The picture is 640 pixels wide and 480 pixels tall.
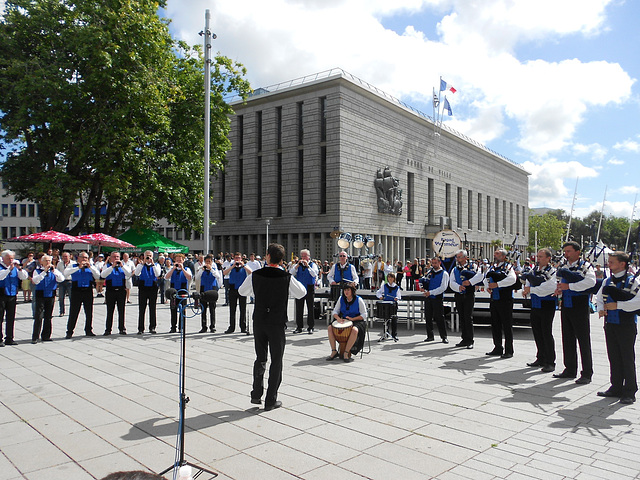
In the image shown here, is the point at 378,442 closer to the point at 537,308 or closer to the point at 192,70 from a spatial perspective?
the point at 537,308

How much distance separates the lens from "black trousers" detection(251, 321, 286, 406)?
6.10m

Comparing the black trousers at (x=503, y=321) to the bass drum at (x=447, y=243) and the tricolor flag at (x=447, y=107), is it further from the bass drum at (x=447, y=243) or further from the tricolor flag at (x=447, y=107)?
the tricolor flag at (x=447, y=107)

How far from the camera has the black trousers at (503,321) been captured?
9633 mm

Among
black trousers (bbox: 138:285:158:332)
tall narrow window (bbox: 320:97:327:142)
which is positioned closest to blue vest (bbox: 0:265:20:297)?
black trousers (bbox: 138:285:158:332)

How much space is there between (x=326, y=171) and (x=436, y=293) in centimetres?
3528

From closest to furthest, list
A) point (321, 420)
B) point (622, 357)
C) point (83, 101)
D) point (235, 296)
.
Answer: point (321, 420) → point (622, 357) → point (235, 296) → point (83, 101)

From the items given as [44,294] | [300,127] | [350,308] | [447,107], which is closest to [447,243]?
→ [350,308]

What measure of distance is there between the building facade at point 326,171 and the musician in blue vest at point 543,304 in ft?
111

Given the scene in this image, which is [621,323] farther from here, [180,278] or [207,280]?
[180,278]

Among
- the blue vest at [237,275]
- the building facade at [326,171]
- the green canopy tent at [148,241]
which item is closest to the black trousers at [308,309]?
the blue vest at [237,275]

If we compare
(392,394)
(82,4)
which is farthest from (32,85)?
(392,394)

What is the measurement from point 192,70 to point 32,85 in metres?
10.1

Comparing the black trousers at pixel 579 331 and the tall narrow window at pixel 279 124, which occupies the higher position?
the tall narrow window at pixel 279 124

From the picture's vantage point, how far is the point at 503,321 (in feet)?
31.8
